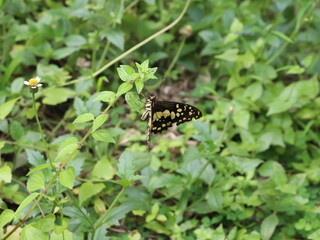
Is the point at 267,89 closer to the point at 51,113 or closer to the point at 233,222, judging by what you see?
the point at 233,222

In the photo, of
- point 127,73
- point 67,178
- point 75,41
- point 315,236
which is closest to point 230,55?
point 75,41

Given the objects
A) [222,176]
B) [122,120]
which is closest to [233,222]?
[222,176]

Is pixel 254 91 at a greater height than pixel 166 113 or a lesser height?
lesser

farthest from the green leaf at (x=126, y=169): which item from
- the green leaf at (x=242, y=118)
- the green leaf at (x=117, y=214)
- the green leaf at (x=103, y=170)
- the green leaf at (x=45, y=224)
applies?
the green leaf at (x=242, y=118)

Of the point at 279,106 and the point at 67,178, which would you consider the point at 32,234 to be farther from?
the point at 279,106

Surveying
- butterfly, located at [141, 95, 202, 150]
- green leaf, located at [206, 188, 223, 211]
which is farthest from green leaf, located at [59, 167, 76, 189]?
green leaf, located at [206, 188, 223, 211]

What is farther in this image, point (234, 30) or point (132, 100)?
point (234, 30)

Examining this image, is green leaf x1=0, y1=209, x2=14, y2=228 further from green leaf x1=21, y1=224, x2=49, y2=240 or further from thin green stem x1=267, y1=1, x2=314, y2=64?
thin green stem x1=267, y1=1, x2=314, y2=64
